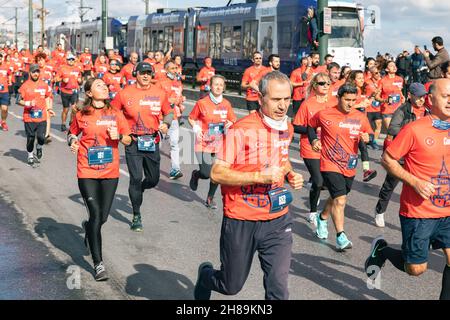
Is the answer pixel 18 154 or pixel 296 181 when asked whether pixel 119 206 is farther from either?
pixel 18 154

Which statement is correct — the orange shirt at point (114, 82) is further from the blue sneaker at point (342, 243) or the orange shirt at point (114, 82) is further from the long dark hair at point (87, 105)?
the blue sneaker at point (342, 243)

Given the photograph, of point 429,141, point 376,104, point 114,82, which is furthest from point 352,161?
point 114,82

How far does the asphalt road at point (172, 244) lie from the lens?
243 inches

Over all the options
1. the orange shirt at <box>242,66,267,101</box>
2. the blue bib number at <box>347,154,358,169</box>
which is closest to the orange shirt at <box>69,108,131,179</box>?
the blue bib number at <box>347,154,358,169</box>

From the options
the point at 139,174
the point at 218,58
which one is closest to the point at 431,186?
the point at 139,174

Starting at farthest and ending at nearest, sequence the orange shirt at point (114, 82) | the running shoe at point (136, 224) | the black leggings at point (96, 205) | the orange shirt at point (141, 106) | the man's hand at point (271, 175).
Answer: the orange shirt at point (114, 82) → the orange shirt at point (141, 106) → the running shoe at point (136, 224) → the black leggings at point (96, 205) → the man's hand at point (271, 175)

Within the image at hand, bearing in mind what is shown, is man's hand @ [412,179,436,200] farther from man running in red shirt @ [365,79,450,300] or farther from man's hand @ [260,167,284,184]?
man's hand @ [260,167,284,184]

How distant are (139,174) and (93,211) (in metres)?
1.82

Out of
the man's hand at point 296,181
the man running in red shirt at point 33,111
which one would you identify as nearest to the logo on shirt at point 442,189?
the man's hand at point 296,181

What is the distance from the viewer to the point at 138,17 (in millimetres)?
45344

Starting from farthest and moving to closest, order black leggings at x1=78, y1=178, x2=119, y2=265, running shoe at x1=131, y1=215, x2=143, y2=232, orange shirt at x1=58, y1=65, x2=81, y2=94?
orange shirt at x1=58, y1=65, x2=81, y2=94, running shoe at x1=131, y1=215, x2=143, y2=232, black leggings at x1=78, y1=178, x2=119, y2=265

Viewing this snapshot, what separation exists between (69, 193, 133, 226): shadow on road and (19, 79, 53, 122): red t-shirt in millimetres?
3332

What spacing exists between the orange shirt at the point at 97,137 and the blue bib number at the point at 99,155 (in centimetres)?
3

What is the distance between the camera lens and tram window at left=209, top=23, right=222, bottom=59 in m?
34.4
